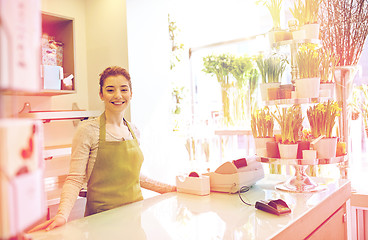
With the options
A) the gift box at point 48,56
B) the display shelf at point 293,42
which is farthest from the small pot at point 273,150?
the gift box at point 48,56

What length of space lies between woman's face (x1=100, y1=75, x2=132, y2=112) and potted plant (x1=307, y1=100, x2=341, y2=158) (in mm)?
1060

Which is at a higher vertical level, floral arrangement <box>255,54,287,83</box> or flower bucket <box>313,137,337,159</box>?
floral arrangement <box>255,54,287,83</box>

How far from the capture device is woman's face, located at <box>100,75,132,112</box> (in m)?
1.88

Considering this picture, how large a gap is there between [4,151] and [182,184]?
61.2 inches

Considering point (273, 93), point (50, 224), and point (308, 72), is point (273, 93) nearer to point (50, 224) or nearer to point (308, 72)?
point (308, 72)

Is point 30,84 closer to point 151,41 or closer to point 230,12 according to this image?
point 151,41

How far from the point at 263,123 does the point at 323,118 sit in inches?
12.7

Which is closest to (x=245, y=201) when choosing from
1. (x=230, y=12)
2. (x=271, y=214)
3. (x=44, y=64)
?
(x=271, y=214)

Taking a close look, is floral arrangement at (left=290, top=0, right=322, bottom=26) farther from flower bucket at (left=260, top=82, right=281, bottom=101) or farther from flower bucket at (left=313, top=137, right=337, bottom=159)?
flower bucket at (left=313, top=137, right=337, bottom=159)

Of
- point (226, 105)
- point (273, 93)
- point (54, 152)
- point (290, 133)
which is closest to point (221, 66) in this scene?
point (226, 105)

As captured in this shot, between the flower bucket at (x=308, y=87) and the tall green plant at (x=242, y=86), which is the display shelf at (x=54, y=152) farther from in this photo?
the tall green plant at (x=242, y=86)

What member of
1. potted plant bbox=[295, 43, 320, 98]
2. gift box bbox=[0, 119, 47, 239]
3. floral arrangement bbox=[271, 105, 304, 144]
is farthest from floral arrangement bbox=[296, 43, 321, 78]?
gift box bbox=[0, 119, 47, 239]

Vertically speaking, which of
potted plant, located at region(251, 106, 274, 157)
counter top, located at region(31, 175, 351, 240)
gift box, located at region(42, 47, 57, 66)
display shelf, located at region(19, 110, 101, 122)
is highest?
gift box, located at region(42, 47, 57, 66)

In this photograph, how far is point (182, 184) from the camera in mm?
1842
